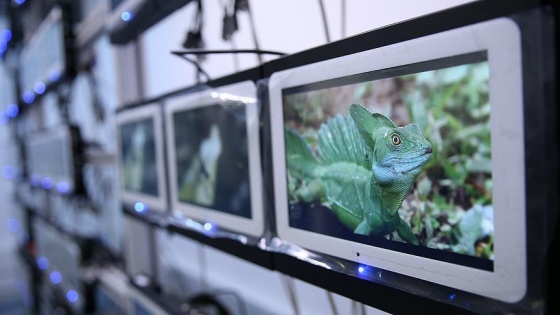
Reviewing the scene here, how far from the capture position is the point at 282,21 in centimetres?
93

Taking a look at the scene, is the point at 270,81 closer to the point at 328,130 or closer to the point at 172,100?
the point at 328,130

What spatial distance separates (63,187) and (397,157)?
2.03 metres

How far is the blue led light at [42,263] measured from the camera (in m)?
2.77

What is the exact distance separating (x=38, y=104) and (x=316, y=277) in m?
2.95

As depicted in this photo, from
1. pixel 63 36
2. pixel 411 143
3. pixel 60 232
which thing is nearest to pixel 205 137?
pixel 411 143

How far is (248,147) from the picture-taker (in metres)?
0.79

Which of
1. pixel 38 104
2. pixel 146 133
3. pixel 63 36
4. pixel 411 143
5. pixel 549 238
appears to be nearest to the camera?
pixel 549 238

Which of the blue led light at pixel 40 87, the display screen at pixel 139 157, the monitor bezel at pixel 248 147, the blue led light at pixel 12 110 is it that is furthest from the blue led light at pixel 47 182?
the monitor bezel at pixel 248 147

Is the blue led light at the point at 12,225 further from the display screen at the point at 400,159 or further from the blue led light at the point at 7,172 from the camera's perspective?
the display screen at the point at 400,159

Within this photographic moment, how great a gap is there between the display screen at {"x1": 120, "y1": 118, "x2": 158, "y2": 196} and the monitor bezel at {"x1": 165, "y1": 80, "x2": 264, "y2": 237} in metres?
0.14

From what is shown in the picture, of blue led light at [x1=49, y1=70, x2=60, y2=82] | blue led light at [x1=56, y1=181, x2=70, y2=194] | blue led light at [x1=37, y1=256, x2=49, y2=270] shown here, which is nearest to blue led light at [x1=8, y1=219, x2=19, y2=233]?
blue led light at [x1=37, y1=256, x2=49, y2=270]

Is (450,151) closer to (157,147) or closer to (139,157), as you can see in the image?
(157,147)

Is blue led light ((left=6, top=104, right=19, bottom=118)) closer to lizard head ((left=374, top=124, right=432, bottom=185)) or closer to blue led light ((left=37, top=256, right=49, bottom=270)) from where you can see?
blue led light ((left=37, top=256, right=49, bottom=270))

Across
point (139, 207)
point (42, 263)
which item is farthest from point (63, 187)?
point (139, 207)
